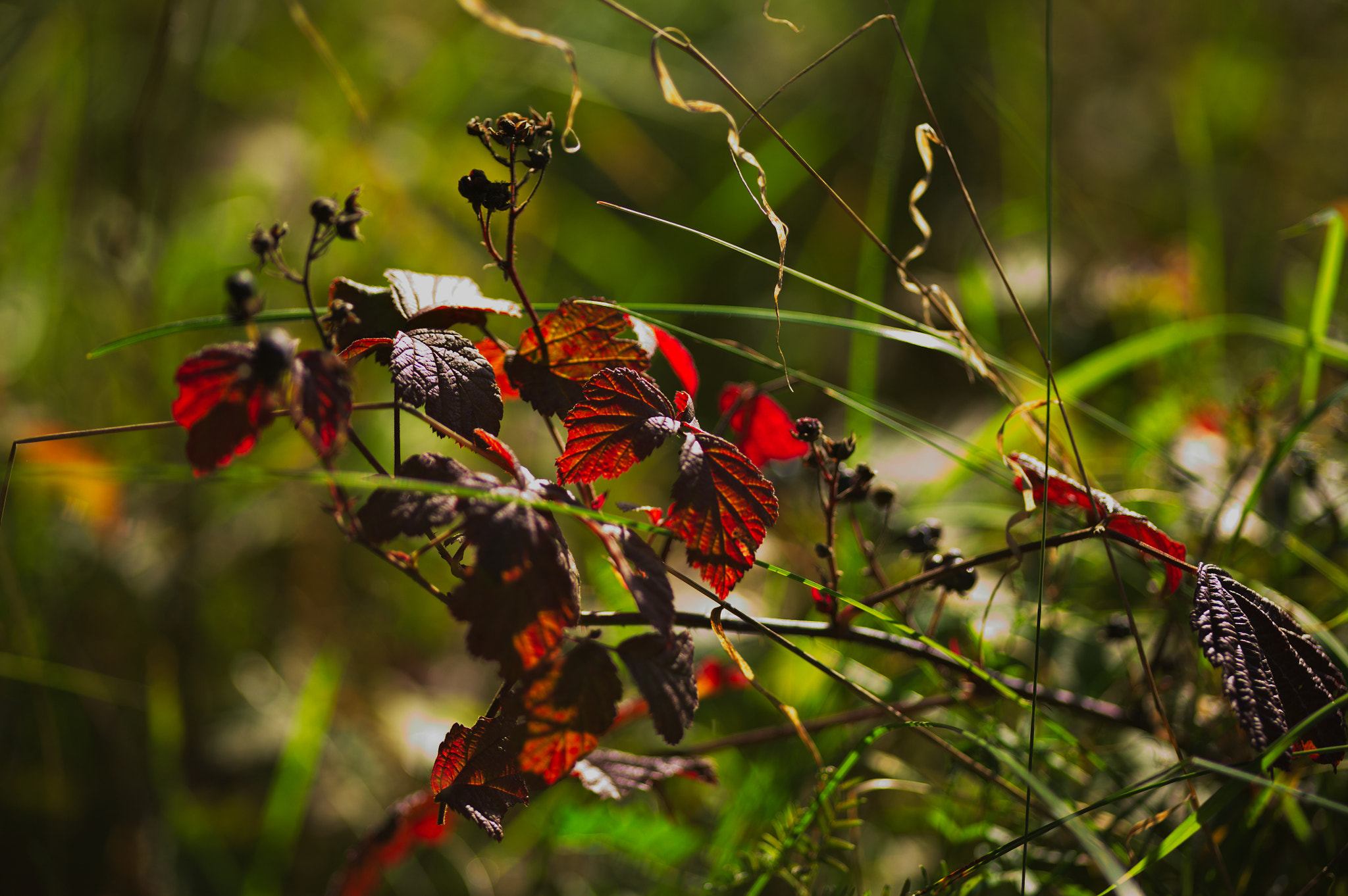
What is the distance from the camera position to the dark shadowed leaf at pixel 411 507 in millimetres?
571

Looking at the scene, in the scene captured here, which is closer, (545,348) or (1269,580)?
(545,348)

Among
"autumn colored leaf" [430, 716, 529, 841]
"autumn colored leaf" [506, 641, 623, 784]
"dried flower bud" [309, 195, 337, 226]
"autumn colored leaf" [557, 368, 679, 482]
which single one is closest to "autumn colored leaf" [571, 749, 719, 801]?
"autumn colored leaf" [430, 716, 529, 841]

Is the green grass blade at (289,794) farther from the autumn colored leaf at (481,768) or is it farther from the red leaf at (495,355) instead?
the red leaf at (495,355)

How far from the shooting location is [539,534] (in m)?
0.60

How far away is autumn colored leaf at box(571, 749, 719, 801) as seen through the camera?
2.70 ft

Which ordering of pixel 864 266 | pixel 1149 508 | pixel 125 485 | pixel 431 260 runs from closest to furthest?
pixel 1149 508 < pixel 864 266 < pixel 125 485 < pixel 431 260

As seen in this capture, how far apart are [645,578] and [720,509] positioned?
9cm

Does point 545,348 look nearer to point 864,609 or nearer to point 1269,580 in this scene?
point 864,609

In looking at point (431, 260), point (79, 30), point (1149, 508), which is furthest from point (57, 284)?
point (1149, 508)

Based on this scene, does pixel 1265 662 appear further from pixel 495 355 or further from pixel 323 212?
pixel 323 212

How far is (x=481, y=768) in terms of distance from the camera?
2.48 feet

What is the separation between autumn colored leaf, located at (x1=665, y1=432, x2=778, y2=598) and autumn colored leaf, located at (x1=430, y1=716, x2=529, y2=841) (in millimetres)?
250

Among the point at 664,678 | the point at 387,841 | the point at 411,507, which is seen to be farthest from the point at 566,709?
the point at 387,841

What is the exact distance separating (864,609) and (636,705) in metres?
0.42
